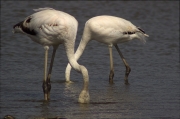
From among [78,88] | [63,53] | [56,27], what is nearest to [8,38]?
[63,53]

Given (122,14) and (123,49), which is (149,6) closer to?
(122,14)

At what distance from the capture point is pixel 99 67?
1228 centimetres

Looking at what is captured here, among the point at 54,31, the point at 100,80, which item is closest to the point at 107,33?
the point at 100,80

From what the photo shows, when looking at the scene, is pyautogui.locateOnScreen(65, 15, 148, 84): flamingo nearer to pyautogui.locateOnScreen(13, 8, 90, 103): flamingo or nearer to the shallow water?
the shallow water

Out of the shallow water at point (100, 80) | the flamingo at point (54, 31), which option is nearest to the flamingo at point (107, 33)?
the shallow water at point (100, 80)

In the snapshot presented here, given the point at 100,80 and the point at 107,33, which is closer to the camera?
the point at 100,80

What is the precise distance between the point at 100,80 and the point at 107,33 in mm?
915

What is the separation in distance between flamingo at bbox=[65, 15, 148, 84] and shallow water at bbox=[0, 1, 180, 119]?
0.43 m

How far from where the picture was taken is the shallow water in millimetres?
8648

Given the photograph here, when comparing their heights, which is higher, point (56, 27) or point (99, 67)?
point (56, 27)

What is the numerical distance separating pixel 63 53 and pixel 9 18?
488cm

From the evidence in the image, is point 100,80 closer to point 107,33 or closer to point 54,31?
point 107,33

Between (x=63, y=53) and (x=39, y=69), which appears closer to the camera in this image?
(x=39, y=69)

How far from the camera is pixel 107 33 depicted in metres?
11.4
